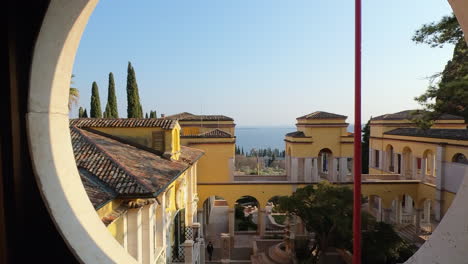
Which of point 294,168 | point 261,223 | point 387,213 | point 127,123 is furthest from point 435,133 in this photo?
point 127,123

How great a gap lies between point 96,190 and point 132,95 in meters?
19.2

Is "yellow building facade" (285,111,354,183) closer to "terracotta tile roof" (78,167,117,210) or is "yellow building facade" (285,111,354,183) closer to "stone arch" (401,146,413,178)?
"stone arch" (401,146,413,178)

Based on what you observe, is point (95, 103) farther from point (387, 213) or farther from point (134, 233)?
point (387, 213)

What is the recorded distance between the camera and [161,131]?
12.1m

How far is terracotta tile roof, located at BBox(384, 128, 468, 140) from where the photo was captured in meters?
15.8

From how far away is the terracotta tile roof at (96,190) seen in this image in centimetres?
520

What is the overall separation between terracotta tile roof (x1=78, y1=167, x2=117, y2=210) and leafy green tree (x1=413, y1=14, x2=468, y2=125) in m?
9.30

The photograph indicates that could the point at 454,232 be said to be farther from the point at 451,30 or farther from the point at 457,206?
the point at 451,30

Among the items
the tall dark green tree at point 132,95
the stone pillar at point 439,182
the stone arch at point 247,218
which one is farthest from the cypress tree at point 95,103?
the stone pillar at point 439,182

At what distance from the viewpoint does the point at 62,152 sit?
5.63 ft

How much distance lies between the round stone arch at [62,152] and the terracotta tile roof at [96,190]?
3.53 meters

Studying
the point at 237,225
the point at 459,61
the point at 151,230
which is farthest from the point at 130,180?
the point at 237,225

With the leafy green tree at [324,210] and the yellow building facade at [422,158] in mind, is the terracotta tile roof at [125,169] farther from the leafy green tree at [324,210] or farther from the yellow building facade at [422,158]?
the yellow building facade at [422,158]

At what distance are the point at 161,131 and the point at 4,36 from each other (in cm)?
1072
